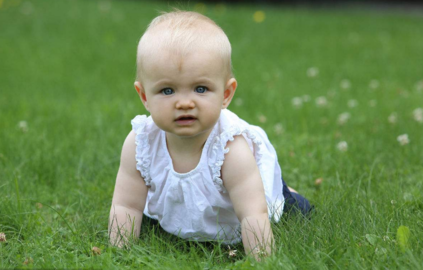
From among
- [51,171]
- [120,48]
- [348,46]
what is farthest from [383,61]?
[51,171]

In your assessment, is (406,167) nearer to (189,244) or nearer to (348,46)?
→ (189,244)

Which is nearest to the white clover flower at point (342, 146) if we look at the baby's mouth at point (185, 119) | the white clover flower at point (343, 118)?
the white clover flower at point (343, 118)

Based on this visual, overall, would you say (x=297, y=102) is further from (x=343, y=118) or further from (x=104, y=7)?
(x=104, y=7)

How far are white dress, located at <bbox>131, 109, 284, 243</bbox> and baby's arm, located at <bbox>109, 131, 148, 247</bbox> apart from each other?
4 cm

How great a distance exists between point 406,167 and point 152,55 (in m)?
2.09

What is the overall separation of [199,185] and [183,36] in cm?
70

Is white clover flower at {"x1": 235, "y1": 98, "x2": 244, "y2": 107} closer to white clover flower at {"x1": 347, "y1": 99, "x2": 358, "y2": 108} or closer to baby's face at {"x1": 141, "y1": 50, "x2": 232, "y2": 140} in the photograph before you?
white clover flower at {"x1": 347, "y1": 99, "x2": 358, "y2": 108}

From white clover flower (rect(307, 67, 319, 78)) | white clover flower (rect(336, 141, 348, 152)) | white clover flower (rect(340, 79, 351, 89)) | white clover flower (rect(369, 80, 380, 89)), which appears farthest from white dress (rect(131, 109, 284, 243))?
white clover flower (rect(307, 67, 319, 78))

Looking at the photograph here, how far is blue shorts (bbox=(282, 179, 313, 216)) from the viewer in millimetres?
2716

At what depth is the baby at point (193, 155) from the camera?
88.4 inches

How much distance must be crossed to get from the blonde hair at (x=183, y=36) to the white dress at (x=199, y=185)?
0.34 meters

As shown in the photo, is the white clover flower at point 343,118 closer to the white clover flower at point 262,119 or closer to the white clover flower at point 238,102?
the white clover flower at point 262,119

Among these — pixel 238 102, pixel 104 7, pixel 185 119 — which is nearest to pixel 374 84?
pixel 238 102

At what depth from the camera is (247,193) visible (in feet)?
7.79
